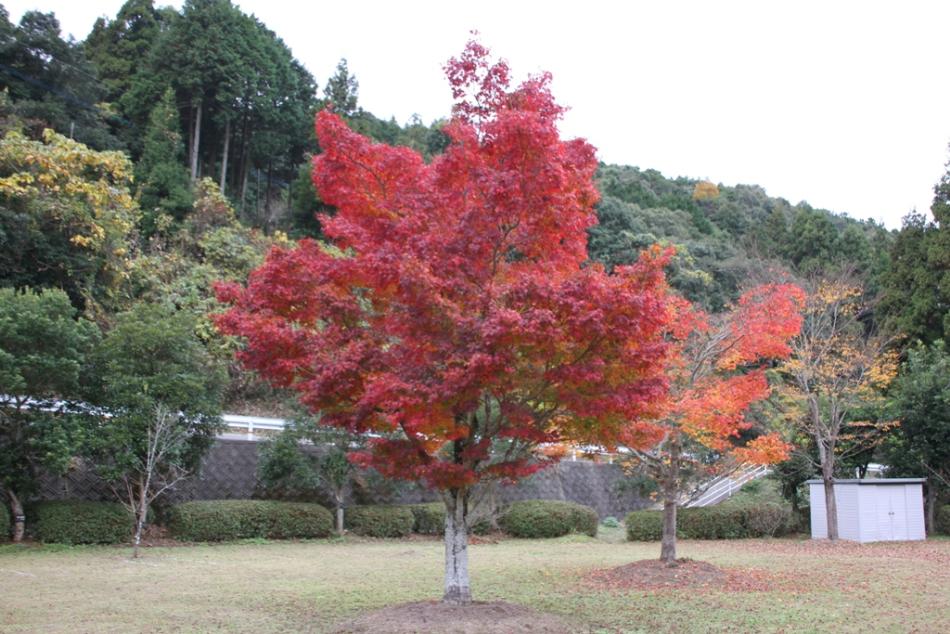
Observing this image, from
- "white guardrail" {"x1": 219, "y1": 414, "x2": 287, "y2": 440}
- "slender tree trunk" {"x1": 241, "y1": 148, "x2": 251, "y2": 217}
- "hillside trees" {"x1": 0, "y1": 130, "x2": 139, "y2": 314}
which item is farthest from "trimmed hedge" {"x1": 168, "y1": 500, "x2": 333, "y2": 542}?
"slender tree trunk" {"x1": 241, "y1": 148, "x2": 251, "y2": 217}

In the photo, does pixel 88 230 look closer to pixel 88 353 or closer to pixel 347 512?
pixel 88 353

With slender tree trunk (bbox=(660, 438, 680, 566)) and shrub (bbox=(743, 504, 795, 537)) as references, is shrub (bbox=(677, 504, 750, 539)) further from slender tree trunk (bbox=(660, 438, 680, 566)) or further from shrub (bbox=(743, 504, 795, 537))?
slender tree trunk (bbox=(660, 438, 680, 566))

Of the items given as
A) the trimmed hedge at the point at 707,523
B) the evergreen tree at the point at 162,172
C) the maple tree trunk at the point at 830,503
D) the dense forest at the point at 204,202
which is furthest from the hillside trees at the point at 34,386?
the maple tree trunk at the point at 830,503

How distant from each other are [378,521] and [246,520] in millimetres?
3407

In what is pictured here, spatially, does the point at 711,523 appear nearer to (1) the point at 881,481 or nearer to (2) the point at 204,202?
(1) the point at 881,481

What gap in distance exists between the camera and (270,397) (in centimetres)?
2636

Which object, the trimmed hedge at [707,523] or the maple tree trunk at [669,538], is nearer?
the maple tree trunk at [669,538]

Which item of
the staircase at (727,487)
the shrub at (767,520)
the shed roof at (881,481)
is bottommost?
the shrub at (767,520)

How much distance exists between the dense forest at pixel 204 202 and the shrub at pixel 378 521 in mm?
4882

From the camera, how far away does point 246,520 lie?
56.6 feet

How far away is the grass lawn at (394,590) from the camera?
8375 mm

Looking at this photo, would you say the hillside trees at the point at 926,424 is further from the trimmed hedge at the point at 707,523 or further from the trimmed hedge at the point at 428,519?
the trimmed hedge at the point at 428,519

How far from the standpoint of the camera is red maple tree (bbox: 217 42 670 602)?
7.43 m

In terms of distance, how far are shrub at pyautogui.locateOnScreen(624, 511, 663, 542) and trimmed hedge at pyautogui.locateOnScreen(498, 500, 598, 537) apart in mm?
1303
